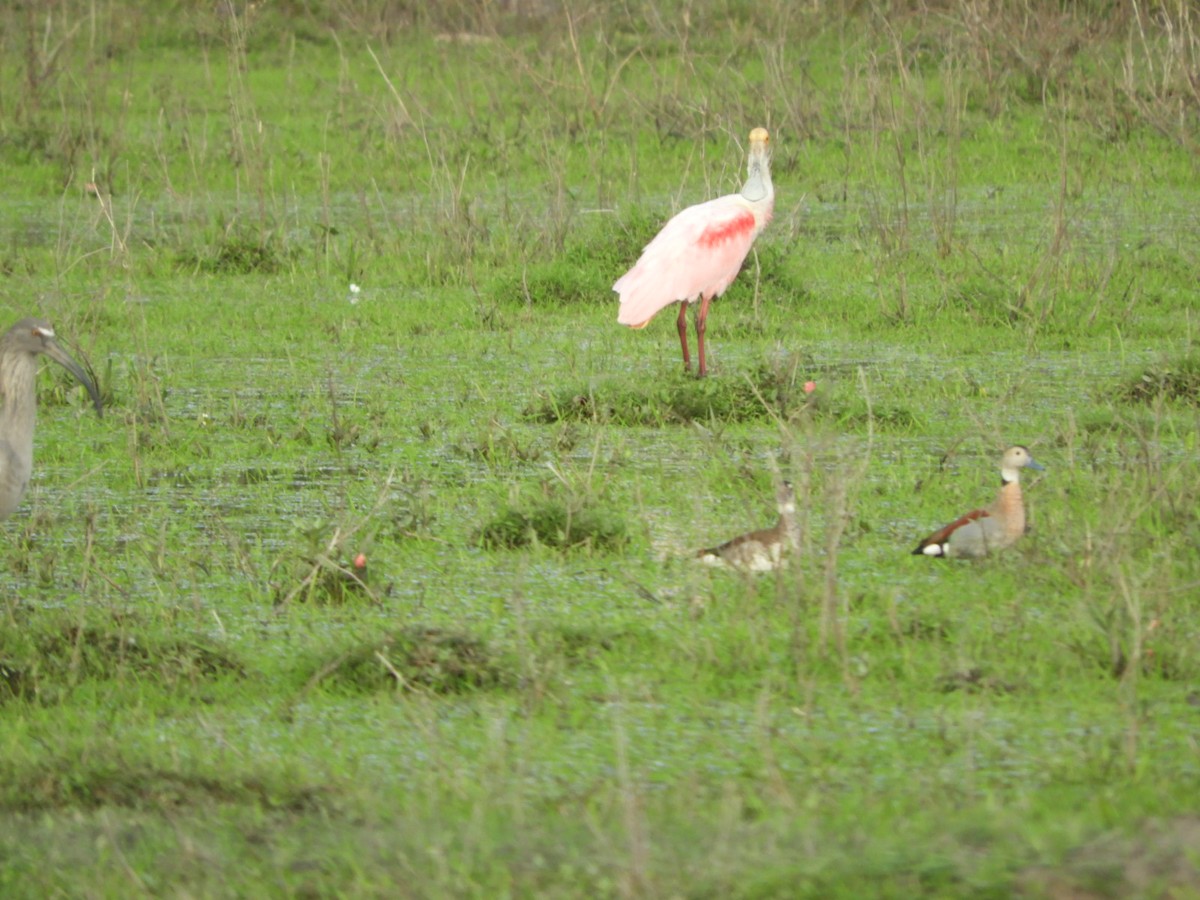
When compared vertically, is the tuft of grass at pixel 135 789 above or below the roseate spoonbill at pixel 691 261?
below

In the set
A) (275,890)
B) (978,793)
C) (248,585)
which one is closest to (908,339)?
(248,585)

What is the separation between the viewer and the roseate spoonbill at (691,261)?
318 inches

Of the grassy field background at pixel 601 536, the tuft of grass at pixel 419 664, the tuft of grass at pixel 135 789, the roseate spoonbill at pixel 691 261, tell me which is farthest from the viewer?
the roseate spoonbill at pixel 691 261

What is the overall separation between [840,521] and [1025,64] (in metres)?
10.5

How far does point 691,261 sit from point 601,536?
308 centimetres

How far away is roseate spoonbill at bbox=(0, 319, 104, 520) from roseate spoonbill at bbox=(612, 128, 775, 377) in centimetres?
332

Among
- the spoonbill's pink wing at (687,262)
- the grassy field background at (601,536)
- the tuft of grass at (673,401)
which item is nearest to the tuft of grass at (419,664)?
the grassy field background at (601,536)

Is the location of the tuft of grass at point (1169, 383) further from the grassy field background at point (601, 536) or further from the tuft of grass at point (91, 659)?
the tuft of grass at point (91, 659)

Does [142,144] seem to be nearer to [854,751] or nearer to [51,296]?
[51,296]

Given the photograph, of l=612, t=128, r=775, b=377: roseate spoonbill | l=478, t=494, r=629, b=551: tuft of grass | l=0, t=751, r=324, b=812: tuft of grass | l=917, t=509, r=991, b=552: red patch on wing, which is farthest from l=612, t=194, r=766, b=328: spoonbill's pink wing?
l=0, t=751, r=324, b=812: tuft of grass

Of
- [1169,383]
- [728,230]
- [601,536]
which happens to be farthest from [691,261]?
[601,536]

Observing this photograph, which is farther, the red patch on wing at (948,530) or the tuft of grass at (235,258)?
the tuft of grass at (235,258)

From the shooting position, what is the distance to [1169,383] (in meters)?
6.82

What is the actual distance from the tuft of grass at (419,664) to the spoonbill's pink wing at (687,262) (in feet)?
13.0
